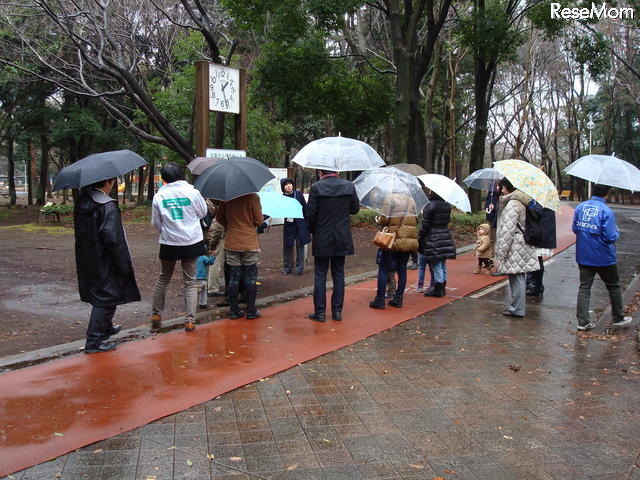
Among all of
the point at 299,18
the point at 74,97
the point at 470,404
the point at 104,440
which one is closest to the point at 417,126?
the point at 299,18

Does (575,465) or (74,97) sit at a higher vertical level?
(74,97)

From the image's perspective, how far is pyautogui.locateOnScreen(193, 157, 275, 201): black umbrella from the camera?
6.30 metres

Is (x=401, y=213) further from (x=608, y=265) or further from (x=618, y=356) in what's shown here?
(x=618, y=356)

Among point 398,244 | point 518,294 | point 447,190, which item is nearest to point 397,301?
point 398,244

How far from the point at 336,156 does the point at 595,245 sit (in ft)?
10.6

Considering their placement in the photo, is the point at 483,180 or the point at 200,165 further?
the point at 483,180

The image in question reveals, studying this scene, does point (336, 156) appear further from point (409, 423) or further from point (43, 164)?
point (43, 164)

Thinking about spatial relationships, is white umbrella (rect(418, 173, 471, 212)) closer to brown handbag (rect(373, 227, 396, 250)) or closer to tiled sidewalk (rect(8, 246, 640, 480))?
brown handbag (rect(373, 227, 396, 250))

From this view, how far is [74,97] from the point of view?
2961 centimetres

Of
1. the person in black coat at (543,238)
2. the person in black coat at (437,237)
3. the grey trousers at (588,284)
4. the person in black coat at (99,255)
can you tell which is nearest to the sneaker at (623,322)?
the grey trousers at (588,284)

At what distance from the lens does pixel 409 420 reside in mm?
4262

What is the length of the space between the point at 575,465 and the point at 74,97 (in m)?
30.9

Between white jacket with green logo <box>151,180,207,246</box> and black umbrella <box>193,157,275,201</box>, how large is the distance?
0.17 meters

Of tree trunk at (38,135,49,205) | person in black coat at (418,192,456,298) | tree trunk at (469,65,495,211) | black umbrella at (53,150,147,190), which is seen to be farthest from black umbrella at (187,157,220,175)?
tree trunk at (38,135,49,205)
